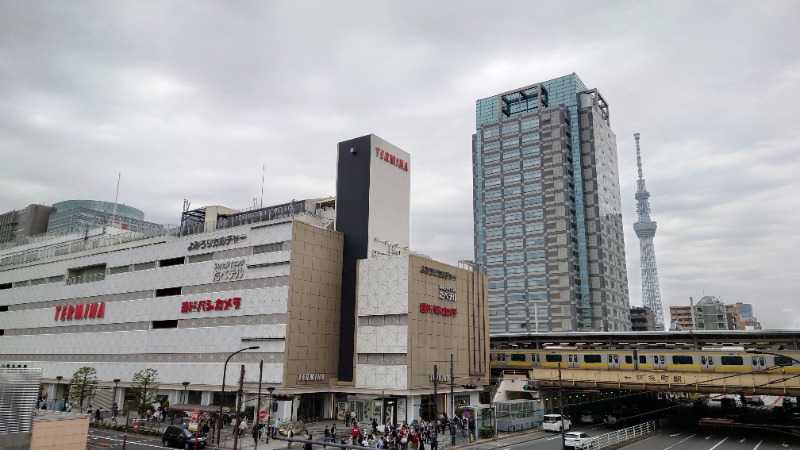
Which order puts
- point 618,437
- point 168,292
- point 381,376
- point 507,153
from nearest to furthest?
point 618,437 < point 381,376 < point 168,292 < point 507,153

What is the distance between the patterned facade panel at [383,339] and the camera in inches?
2453

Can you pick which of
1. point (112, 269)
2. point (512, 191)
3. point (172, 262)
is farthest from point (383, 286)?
point (512, 191)

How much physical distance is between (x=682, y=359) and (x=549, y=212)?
79391 millimetres

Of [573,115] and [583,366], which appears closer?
[583,366]

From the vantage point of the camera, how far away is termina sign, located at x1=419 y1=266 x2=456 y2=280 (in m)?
65.9

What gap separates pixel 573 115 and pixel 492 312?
59869 mm

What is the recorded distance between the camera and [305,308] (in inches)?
2559

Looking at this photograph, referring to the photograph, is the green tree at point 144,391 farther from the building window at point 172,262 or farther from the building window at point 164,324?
the building window at point 172,262

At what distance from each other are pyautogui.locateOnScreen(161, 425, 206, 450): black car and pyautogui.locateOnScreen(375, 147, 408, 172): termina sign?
40.0 metres

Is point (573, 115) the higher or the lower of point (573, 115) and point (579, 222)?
the higher

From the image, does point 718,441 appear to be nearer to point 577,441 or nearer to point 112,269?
point 577,441

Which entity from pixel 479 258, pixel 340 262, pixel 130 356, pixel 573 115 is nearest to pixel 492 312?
pixel 479 258

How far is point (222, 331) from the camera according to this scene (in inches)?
2665

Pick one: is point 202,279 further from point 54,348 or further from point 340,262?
point 54,348
